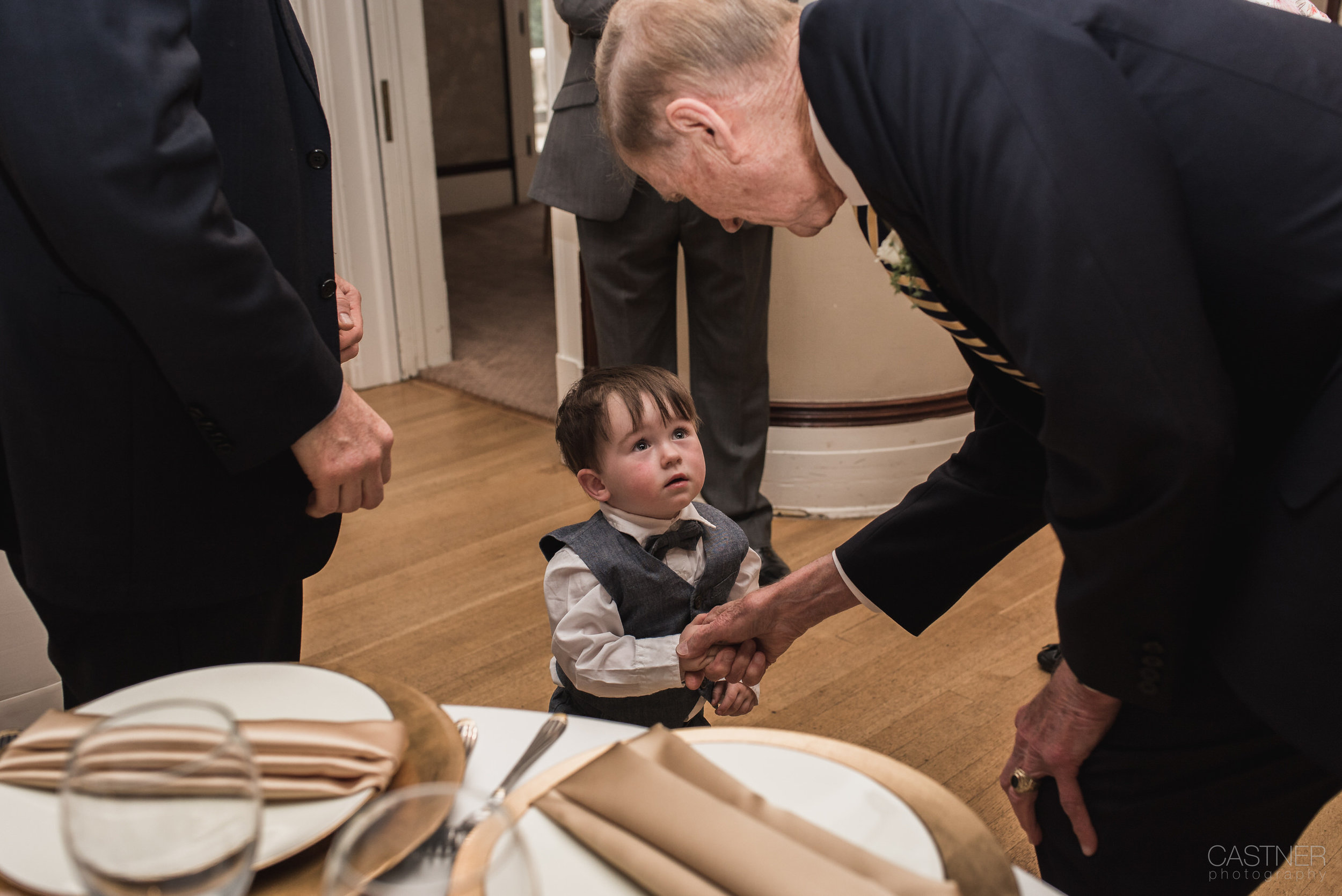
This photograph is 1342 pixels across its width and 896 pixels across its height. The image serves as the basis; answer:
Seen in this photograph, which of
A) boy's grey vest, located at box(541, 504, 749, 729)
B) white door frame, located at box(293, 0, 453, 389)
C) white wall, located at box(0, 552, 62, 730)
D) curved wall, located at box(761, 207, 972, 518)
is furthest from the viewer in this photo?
white door frame, located at box(293, 0, 453, 389)

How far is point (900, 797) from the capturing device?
666 mm

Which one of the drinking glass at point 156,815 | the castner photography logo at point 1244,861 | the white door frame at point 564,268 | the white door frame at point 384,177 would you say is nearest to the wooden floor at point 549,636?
the white door frame at point 564,268

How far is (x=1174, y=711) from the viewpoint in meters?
0.86

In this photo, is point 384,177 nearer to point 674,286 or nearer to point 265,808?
point 674,286

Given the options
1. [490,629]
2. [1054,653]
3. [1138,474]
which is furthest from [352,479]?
[1054,653]

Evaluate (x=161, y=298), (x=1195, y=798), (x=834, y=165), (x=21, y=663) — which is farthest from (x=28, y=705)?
(x=1195, y=798)

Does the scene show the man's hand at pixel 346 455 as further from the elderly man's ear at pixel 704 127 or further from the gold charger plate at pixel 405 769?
the elderly man's ear at pixel 704 127

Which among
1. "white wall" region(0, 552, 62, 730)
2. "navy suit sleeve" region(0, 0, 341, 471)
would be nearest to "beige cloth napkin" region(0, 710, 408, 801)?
"navy suit sleeve" region(0, 0, 341, 471)

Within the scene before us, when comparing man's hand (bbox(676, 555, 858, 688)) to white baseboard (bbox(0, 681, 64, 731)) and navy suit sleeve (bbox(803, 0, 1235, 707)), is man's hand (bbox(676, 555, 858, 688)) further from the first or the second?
white baseboard (bbox(0, 681, 64, 731))

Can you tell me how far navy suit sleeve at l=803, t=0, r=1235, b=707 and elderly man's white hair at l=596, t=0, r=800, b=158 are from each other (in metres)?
0.10

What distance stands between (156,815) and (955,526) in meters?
0.84

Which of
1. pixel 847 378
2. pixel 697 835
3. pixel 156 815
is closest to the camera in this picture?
pixel 156 815

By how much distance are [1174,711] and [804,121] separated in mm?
574

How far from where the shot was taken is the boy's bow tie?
1466 mm
